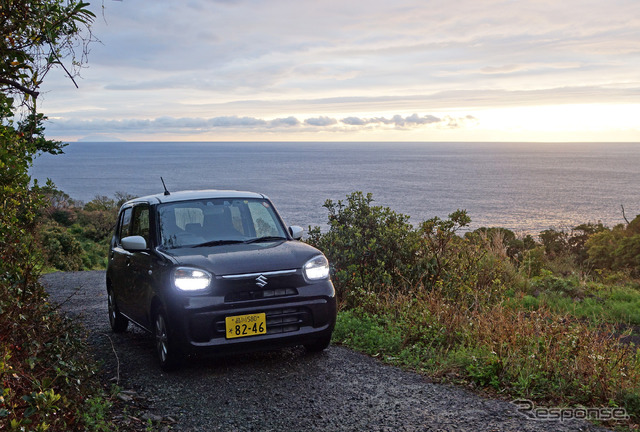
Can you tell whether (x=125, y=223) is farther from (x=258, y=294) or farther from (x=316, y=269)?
(x=316, y=269)

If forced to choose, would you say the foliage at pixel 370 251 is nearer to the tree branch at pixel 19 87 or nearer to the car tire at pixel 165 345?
the car tire at pixel 165 345


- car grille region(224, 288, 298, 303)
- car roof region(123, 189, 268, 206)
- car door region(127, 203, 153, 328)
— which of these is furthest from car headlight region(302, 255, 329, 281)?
car door region(127, 203, 153, 328)

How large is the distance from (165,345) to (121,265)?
86.0 inches

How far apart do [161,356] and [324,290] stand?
1867mm

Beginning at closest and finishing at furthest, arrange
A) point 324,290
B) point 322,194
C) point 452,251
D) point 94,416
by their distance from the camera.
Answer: point 94,416 → point 324,290 → point 452,251 → point 322,194

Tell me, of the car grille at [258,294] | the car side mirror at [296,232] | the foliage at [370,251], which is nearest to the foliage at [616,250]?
the foliage at [370,251]

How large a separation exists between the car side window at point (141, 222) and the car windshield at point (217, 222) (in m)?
0.30

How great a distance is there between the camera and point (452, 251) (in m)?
9.77

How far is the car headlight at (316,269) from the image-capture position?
6025mm

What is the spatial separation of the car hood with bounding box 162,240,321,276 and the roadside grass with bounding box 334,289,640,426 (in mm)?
1613

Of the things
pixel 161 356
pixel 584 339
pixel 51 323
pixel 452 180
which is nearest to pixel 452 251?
pixel 584 339

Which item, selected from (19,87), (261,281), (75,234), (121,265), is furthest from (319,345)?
(75,234)

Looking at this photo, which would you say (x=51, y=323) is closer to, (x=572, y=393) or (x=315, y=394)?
(x=315, y=394)

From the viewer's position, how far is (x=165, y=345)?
5871 millimetres
